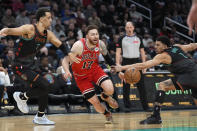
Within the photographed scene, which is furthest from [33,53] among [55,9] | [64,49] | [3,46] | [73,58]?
[55,9]

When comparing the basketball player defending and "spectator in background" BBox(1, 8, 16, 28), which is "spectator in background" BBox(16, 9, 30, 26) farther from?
the basketball player defending

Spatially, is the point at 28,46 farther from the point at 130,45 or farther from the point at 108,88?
the point at 130,45

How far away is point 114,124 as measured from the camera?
823cm

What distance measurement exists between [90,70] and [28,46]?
1335 mm

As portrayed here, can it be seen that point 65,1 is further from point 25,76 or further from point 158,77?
point 25,76

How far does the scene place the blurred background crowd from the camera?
40.9ft

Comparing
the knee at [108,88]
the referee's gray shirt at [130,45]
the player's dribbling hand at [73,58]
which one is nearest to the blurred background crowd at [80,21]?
the referee's gray shirt at [130,45]

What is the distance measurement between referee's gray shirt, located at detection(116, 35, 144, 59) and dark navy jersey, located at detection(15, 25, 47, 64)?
3.55 m

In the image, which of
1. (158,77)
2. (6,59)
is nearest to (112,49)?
(158,77)

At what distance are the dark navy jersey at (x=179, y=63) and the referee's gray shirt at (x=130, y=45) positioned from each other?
3.08 metres

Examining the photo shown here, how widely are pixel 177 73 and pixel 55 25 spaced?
772 centimetres

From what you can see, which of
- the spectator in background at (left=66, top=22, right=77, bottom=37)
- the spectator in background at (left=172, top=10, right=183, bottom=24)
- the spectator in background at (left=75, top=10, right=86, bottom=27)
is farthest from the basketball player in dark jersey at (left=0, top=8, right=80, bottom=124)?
the spectator in background at (left=172, top=10, right=183, bottom=24)

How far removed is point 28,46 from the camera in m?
7.96

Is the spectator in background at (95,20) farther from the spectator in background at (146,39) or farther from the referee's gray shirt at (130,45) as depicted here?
the referee's gray shirt at (130,45)
